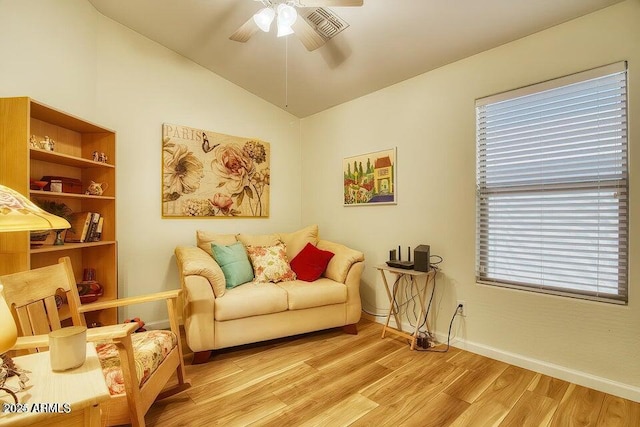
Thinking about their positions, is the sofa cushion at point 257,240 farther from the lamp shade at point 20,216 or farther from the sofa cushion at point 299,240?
the lamp shade at point 20,216

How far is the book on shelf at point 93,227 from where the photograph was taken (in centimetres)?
231

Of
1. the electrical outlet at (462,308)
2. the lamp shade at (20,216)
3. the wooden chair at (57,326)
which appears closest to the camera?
the lamp shade at (20,216)

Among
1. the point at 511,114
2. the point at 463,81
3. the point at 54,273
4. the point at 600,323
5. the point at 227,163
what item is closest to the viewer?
the point at 54,273

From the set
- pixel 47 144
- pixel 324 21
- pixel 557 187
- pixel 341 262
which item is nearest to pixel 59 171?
pixel 47 144

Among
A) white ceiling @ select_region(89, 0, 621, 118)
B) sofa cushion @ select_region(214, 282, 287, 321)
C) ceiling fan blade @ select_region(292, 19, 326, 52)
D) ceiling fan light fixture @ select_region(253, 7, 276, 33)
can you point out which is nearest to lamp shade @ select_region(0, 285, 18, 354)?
sofa cushion @ select_region(214, 282, 287, 321)

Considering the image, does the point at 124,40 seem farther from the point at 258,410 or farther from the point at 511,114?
the point at 511,114

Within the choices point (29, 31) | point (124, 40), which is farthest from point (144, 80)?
point (29, 31)

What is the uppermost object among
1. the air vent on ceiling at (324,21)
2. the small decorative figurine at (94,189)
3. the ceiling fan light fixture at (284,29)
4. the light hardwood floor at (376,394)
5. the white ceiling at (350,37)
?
the white ceiling at (350,37)

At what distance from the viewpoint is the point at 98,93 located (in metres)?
2.65

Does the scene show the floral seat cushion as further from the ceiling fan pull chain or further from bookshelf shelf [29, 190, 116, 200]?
the ceiling fan pull chain

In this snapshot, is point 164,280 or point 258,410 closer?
point 258,410

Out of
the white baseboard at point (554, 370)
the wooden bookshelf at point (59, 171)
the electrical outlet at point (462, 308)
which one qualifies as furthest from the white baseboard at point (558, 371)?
the wooden bookshelf at point (59, 171)

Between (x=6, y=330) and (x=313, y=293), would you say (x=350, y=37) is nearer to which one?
(x=313, y=293)

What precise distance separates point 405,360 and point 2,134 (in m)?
3.13
